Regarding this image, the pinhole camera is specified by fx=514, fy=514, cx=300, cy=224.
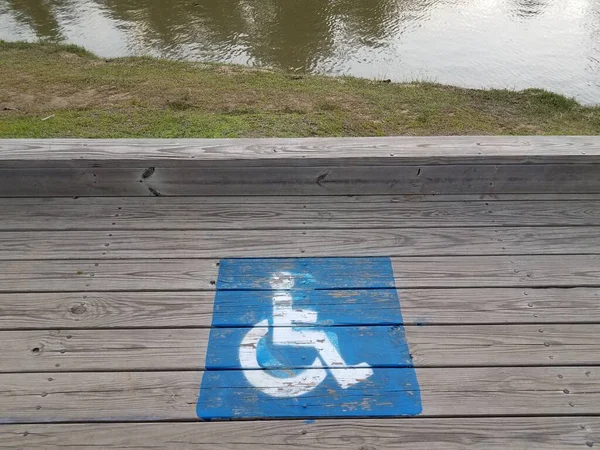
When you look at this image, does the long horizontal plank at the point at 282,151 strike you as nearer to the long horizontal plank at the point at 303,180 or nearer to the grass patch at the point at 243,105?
the long horizontal plank at the point at 303,180

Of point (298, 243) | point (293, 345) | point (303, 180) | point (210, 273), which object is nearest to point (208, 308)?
point (210, 273)

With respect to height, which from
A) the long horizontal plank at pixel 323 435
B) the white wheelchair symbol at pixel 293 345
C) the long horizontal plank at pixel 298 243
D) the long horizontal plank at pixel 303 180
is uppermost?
the long horizontal plank at pixel 303 180

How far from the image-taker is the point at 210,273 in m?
2.14

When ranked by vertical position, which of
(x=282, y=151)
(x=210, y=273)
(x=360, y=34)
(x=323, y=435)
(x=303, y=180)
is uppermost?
(x=282, y=151)

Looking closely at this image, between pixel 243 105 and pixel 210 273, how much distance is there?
3966mm

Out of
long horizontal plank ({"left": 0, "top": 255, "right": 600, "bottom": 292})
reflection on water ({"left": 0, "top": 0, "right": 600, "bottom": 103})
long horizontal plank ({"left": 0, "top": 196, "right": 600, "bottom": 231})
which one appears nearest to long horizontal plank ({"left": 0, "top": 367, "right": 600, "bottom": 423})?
long horizontal plank ({"left": 0, "top": 255, "right": 600, "bottom": 292})

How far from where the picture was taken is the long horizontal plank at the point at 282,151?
2.42m

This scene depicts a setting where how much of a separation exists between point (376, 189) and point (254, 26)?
755cm

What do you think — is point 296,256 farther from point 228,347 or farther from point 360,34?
point 360,34

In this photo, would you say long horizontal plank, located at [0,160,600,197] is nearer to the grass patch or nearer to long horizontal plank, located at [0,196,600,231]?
long horizontal plank, located at [0,196,600,231]

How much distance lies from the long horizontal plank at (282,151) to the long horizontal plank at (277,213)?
0.66 feet

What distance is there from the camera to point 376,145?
2514 mm

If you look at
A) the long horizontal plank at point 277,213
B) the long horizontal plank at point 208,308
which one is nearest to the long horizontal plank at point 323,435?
the long horizontal plank at point 208,308

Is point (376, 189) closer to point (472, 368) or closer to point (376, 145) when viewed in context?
point (376, 145)
